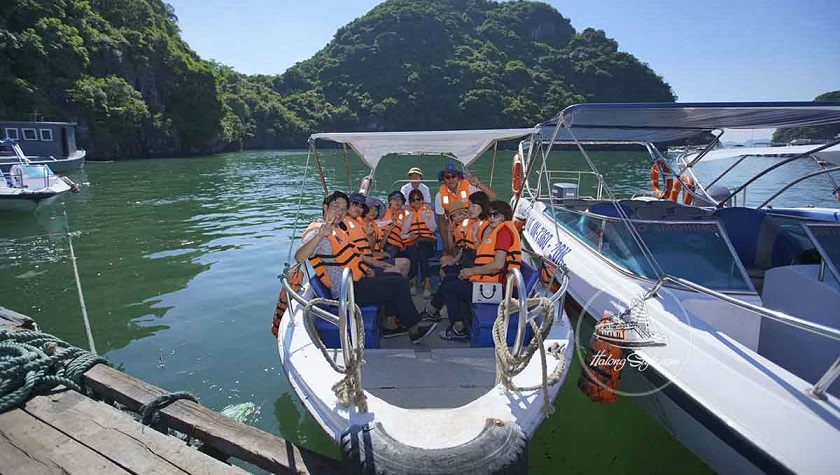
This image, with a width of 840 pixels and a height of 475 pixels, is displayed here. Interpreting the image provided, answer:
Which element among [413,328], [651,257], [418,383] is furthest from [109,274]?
[651,257]

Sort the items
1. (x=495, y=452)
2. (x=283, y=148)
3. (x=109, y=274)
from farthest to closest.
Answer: (x=283, y=148)
(x=109, y=274)
(x=495, y=452)

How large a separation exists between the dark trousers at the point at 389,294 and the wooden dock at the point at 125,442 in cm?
140

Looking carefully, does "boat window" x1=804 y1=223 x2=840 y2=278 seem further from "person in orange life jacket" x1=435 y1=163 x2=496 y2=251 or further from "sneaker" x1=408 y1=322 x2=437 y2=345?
"person in orange life jacket" x1=435 y1=163 x2=496 y2=251

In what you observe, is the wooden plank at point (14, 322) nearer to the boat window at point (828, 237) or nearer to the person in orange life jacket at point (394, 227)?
the person in orange life jacket at point (394, 227)

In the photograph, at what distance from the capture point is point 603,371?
3391 millimetres

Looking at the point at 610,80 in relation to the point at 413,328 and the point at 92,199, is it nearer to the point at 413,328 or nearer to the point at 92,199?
the point at 92,199

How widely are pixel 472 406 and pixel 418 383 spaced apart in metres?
0.91

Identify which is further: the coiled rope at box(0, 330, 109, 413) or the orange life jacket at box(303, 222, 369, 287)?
the orange life jacket at box(303, 222, 369, 287)

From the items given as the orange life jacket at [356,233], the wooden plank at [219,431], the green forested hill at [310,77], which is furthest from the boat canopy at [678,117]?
the green forested hill at [310,77]

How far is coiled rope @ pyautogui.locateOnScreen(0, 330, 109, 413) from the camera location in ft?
10.3

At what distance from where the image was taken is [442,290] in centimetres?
425

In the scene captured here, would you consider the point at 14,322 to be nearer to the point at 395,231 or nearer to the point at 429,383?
the point at 429,383

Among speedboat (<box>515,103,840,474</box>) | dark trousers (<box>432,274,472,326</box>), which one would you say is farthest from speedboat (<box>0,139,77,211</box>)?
speedboat (<box>515,103,840,474</box>)

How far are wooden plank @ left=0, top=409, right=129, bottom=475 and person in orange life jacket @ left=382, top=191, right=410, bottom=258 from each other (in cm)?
391
